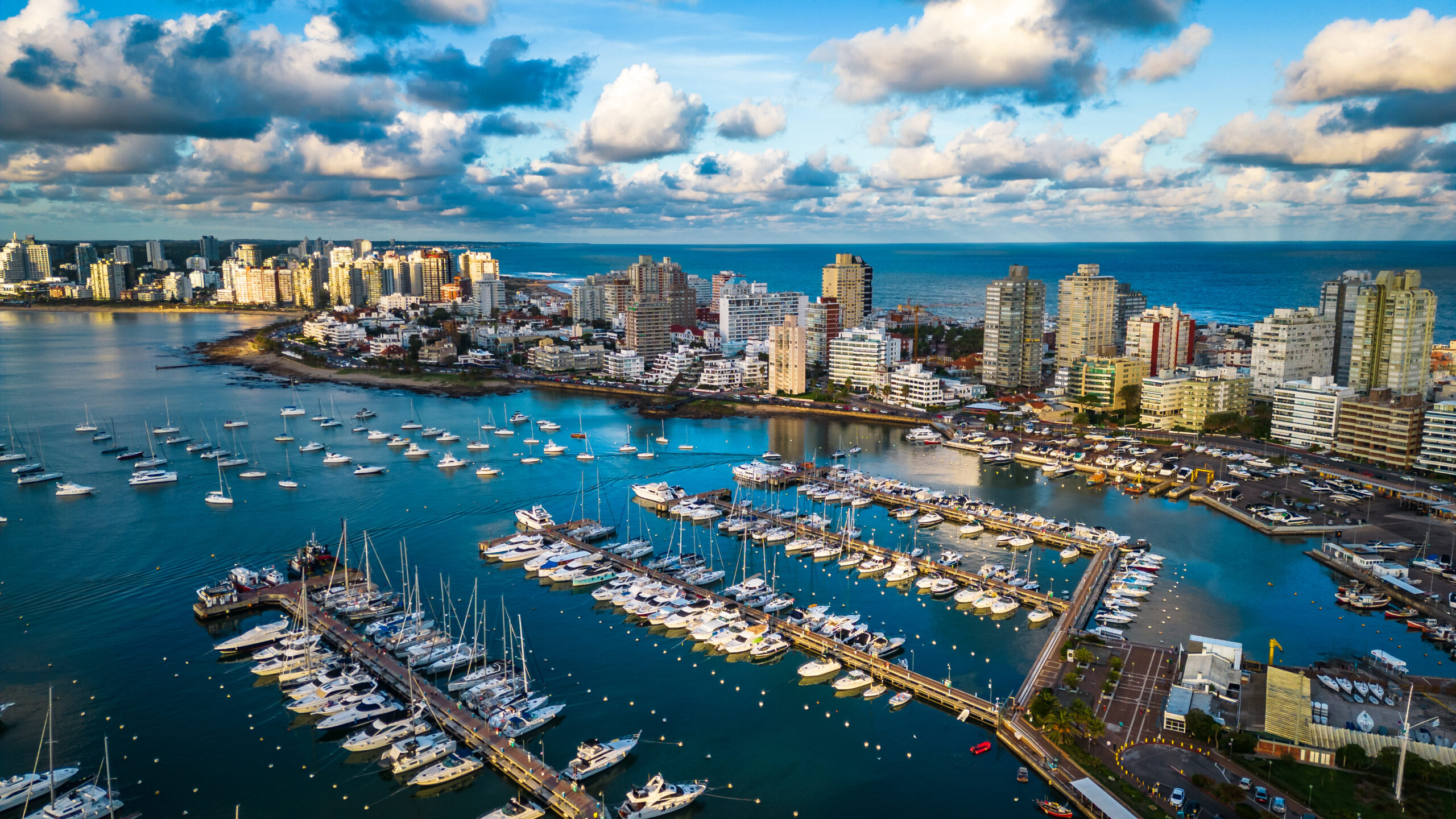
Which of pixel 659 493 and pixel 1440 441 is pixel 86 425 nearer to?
pixel 659 493

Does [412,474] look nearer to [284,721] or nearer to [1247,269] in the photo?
[284,721]

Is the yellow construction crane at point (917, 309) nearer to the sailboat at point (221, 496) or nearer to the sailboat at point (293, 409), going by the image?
the sailboat at point (293, 409)

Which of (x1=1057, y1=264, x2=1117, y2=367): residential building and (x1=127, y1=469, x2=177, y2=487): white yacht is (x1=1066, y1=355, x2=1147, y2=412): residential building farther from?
(x1=127, y1=469, x2=177, y2=487): white yacht

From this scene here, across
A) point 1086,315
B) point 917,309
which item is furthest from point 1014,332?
point 917,309

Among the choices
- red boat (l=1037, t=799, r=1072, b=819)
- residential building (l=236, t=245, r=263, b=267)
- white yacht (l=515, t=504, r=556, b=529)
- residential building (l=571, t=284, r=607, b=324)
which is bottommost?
red boat (l=1037, t=799, r=1072, b=819)

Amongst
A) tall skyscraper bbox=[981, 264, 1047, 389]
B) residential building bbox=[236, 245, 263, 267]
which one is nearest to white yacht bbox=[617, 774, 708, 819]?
tall skyscraper bbox=[981, 264, 1047, 389]

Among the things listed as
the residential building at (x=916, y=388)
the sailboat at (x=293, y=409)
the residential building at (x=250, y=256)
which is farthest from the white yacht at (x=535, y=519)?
the residential building at (x=250, y=256)
